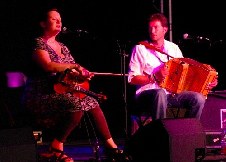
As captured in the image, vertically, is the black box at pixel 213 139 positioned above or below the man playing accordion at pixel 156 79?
below

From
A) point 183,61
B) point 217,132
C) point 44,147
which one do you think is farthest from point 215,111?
point 44,147

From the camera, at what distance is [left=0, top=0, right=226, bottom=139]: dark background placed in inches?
233

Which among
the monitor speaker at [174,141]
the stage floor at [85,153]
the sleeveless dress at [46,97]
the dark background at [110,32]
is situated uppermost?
the dark background at [110,32]

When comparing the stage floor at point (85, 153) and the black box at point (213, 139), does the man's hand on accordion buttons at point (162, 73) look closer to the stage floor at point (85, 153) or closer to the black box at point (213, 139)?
the stage floor at point (85, 153)

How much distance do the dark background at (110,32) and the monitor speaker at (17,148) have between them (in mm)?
2225

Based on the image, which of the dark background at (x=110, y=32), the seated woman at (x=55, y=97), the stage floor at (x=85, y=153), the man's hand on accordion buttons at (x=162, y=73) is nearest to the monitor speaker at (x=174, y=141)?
the seated woman at (x=55, y=97)

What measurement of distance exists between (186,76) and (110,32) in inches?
73.6

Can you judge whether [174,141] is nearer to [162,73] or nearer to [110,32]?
[162,73]

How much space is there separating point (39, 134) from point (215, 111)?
89.8 inches

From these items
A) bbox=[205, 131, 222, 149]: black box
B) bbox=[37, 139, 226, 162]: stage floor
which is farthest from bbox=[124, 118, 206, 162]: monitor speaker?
bbox=[205, 131, 222, 149]: black box

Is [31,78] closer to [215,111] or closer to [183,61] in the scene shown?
[183,61]

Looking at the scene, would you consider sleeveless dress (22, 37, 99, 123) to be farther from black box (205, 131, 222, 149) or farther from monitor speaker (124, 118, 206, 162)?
black box (205, 131, 222, 149)

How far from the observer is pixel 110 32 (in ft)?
21.9

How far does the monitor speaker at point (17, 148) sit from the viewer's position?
138 inches
